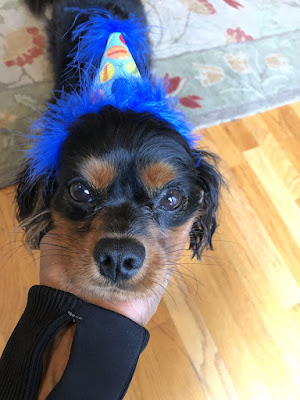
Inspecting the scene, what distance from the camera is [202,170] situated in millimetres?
1466

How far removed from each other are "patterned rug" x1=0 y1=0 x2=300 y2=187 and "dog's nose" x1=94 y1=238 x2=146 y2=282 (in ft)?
4.01

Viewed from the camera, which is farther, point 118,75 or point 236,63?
point 236,63

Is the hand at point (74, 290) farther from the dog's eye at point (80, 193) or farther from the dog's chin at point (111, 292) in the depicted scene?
the dog's eye at point (80, 193)

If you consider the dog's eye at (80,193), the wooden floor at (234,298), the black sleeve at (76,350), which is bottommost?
the wooden floor at (234,298)

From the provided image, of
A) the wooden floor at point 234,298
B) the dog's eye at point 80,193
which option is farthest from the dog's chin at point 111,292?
the wooden floor at point 234,298

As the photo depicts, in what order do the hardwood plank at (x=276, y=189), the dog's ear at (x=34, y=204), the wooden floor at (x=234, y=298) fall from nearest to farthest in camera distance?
the dog's ear at (x=34, y=204), the wooden floor at (x=234, y=298), the hardwood plank at (x=276, y=189)

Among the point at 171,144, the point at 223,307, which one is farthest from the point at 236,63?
the point at 223,307

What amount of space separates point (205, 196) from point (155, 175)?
456 mm

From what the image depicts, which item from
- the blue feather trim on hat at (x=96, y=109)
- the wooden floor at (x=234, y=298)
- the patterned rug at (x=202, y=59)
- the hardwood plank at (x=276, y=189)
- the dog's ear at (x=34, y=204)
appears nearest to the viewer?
the blue feather trim on hat at (x=96, y=109)

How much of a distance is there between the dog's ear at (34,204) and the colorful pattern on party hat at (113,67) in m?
0.44

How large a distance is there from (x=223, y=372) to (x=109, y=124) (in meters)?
1.29

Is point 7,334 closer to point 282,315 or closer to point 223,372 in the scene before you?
point 223,372

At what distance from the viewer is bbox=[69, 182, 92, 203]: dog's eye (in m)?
1.18

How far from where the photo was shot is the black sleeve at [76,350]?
3.24 ft
